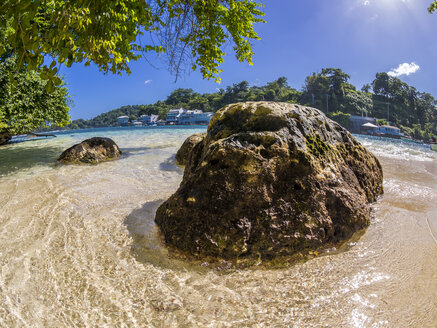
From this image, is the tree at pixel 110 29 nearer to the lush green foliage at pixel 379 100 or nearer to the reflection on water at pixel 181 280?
the reflection on water at pixel 181 280

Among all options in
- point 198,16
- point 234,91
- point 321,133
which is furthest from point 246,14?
point 234,91

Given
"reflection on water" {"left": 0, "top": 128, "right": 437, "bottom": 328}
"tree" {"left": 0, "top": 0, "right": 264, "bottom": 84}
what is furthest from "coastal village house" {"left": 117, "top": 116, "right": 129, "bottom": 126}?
"reflection on water" {"left": 0, "top": 128, "right": 437, "bottom": 328}

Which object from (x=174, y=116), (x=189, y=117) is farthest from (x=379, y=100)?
(x=174, y=116)

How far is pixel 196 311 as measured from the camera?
1868mm

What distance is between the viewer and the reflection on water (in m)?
1.80

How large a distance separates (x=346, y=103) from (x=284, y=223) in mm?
81041

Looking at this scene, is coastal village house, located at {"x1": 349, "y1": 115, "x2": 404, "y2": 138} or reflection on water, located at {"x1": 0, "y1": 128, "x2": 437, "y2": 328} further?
coastal village house, located at {"x1": 349, "y1": 115, "x2": 404, "y2": 138}

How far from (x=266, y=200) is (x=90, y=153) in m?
7.51

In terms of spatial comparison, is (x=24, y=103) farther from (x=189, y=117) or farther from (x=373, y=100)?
(x=373, y=100)

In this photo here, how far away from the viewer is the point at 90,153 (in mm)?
8117

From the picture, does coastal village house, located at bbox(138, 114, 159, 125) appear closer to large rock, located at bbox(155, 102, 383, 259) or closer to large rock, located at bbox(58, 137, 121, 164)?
large rock, located at bbox(58, 137, 121, 164)

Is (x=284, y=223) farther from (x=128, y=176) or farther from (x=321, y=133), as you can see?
(x=128, y=176)

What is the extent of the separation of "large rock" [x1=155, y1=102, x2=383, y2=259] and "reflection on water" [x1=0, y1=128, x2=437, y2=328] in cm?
24

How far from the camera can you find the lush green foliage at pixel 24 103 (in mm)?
8852
